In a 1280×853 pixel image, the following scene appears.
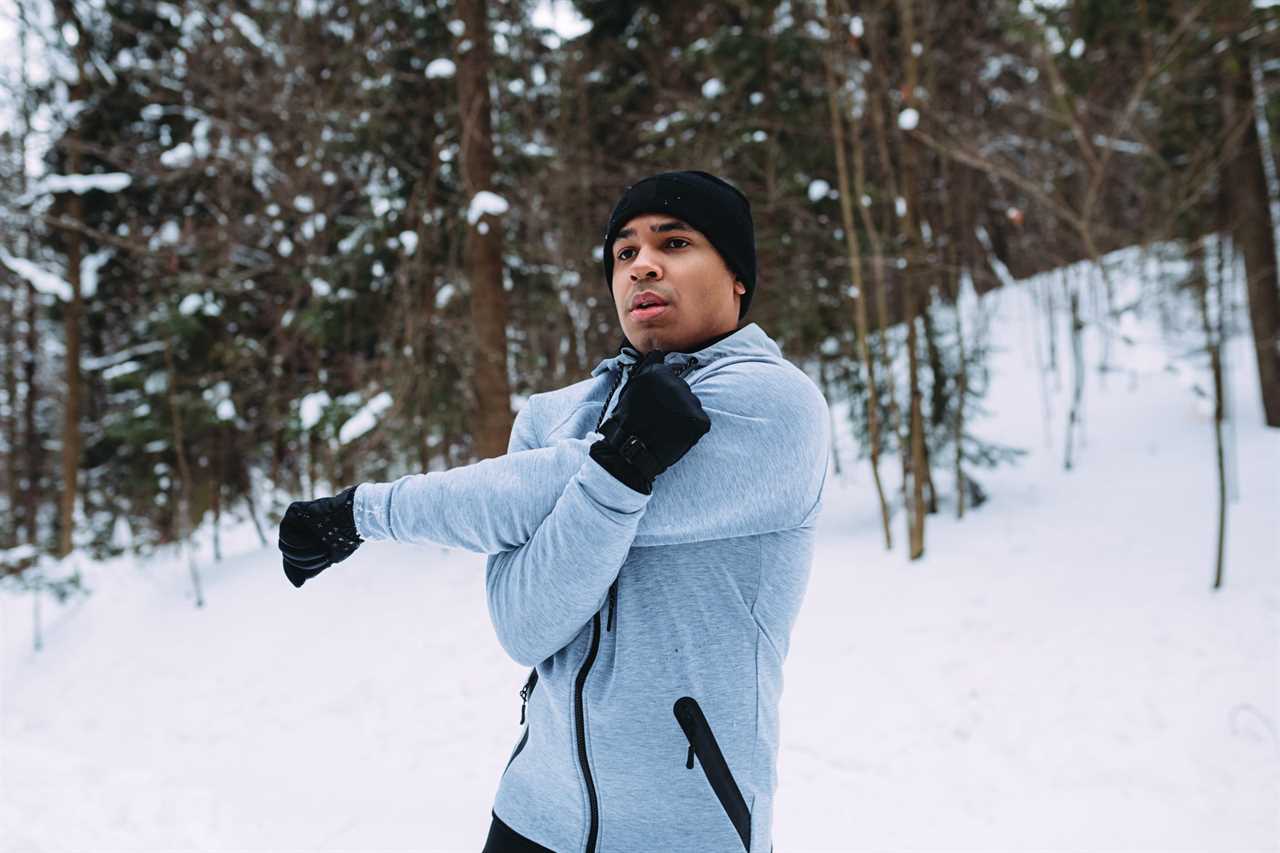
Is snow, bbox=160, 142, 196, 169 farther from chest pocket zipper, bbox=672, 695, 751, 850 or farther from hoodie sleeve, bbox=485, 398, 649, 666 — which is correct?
chest pocket zipper, bbox=672, 695, 751, 850

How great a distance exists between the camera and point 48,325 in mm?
17484

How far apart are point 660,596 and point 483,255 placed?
7344 millimetres

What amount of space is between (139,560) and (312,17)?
29.7ft

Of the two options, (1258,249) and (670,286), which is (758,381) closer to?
(670,286)

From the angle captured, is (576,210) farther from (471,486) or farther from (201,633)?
(471,486)

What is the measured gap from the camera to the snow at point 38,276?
34.9ft

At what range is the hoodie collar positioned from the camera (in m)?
1.53

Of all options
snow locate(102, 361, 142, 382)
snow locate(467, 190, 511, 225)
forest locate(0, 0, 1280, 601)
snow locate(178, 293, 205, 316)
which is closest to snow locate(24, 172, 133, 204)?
forest locate(0, 0, 1280, 601)

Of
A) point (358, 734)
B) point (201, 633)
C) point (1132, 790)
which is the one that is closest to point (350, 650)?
point (358, 734)

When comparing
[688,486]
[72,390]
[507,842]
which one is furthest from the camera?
[72,390]

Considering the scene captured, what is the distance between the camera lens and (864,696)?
5.63 meters

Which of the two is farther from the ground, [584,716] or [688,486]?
[688,486]

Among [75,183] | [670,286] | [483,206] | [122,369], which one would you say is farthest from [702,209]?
[122,369]

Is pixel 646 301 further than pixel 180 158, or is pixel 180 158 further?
pixel 180 158
